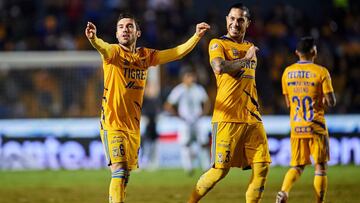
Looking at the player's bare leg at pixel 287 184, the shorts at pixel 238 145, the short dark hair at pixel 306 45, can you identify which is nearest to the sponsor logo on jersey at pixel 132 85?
the shorts at pixel 238 145

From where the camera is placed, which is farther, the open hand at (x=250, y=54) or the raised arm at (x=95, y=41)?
the open hand at (x=250, y=54)

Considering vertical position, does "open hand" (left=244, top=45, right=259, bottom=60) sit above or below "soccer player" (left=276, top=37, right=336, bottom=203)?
above

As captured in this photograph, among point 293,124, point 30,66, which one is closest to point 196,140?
point 30,66

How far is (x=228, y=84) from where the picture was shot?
9.73 meters

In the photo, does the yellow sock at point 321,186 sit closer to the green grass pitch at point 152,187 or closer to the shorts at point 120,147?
the green grass pitch at point 152,187

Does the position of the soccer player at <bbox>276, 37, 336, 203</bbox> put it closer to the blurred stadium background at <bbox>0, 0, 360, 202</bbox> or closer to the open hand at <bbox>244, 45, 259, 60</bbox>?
the open hand at <bbox>244, 45, 259, 60</bbox>

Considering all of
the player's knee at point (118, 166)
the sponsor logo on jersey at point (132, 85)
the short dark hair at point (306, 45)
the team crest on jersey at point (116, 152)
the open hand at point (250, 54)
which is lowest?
the player's knee at point (118, 166)

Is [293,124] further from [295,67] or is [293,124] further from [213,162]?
[213,162]

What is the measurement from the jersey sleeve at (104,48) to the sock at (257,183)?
2.18m

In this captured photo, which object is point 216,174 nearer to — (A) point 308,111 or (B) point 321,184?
(B) point 321,184

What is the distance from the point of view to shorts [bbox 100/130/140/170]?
9328 millimetres

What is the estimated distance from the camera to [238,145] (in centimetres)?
973

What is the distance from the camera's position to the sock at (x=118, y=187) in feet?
30.2

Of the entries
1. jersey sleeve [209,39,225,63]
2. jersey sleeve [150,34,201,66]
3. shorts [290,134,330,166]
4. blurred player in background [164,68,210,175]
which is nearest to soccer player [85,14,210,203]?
jersey sleeve [150,34,201,66]
